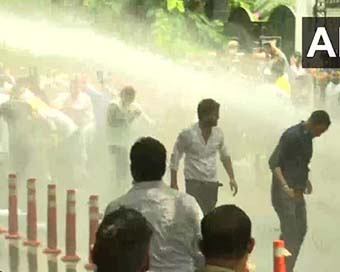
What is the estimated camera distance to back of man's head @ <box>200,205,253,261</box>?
319 centimetres

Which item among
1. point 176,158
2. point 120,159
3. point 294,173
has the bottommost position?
point 120,159

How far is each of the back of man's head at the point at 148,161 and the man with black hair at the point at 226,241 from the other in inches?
44.5

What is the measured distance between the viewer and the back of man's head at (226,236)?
319 cm

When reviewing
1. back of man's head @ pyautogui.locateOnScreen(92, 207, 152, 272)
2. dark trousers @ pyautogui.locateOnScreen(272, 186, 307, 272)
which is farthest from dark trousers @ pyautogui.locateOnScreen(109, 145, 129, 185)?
back of man's head @ pyautogui.locateOnScreen(92, 207, 152, 272)

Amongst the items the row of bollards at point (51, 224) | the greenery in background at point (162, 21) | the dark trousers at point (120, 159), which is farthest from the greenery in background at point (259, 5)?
the row of bollards at point (51, 224)

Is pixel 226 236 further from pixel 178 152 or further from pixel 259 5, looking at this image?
pixel 259 5

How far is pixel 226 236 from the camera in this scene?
321 centimetres

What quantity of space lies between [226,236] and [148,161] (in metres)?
1.25

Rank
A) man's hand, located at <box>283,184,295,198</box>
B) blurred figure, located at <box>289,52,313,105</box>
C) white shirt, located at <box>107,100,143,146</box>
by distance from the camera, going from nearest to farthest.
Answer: man's hand, located at <box>283,184,295,198</box> → white shirt, located at <box>107,100,143,146</box> → blurred figure, located at <box>289,52,313,105</box>

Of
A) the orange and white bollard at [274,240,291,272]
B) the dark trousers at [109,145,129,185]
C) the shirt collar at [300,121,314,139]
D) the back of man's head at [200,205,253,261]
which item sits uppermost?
the shirt collar at [300,121,314,139]

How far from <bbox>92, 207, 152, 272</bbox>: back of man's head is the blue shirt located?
431cm

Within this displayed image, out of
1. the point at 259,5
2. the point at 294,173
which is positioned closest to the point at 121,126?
the point at 259,5

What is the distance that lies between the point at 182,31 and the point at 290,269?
148 inches

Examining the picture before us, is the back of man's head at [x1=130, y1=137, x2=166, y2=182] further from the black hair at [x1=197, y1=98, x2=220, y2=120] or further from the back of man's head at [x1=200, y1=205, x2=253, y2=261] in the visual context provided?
the black hair at [x1=197, y1=98, x2=220, y2=120]
